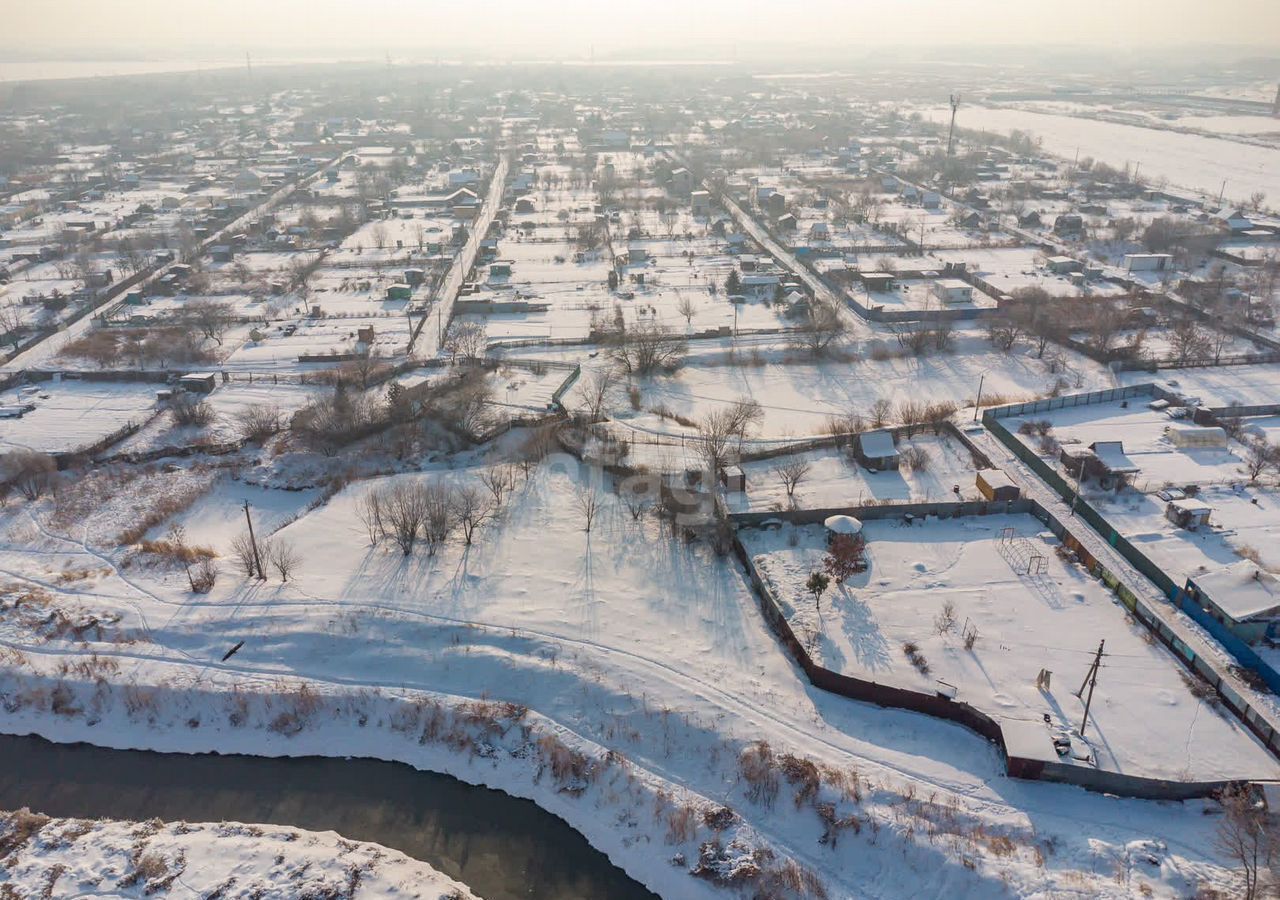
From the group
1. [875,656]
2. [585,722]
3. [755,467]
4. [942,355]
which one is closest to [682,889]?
[585,722]

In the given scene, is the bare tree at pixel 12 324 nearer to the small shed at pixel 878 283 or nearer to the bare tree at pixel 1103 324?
the small shed at pixel 878 283

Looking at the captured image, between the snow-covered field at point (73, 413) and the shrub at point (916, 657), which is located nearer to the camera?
the shrub at point (916, 657)

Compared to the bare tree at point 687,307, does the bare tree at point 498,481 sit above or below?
below

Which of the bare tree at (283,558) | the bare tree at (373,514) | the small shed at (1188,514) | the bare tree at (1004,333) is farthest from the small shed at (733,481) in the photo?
the bare tree at (1004,333)

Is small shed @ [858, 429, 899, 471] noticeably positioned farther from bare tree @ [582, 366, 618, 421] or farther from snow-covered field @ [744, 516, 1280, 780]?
bare tree @ [582, 366, 618, 421]

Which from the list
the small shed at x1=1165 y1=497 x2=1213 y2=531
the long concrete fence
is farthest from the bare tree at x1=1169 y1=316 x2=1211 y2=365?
the long concrete fence

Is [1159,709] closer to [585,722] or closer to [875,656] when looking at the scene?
[875,656]
